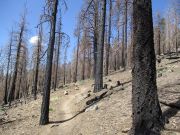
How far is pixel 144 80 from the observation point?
6.80 metres

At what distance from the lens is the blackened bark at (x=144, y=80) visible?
6664 millimetres

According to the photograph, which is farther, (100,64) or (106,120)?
(100,64)

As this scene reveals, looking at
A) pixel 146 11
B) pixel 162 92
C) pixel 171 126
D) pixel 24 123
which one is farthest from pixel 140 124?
pixel 24 123

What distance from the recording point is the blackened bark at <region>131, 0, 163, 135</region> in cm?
666

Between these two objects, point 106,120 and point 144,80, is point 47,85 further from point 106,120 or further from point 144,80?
point 144,80

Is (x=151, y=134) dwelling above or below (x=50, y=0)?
below

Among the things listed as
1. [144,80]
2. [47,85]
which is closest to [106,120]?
[144,80]

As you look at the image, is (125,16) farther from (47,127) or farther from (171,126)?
(171,126)

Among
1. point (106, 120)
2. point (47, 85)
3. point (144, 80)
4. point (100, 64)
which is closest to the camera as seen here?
point (144, 80)

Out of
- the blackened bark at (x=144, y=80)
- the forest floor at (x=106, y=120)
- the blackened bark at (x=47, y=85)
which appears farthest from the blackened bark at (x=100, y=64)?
the blackened bark at (x=144, y=80)

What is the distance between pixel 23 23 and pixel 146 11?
31.1 meters

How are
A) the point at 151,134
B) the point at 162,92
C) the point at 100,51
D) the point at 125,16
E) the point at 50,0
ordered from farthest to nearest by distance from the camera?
the point at 125,16
the point at 100,51
the point at 50,0
the point at 162,92
the point at 151,134

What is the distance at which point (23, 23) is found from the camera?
35656 millimetres

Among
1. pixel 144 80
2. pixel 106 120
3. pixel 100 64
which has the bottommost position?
pixel 106 120
